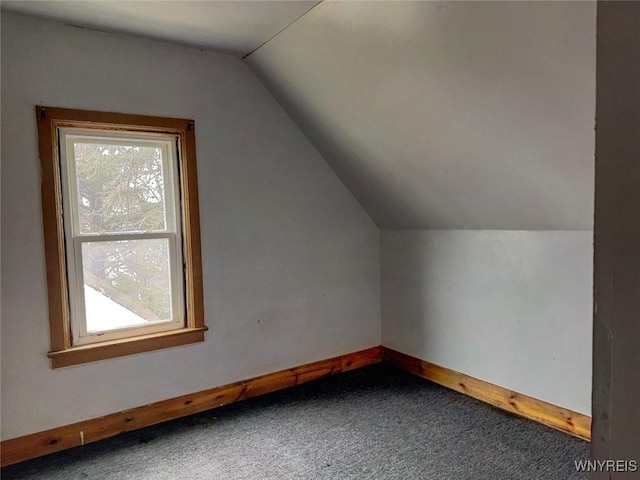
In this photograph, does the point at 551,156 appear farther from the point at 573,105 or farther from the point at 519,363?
the point at 519,363

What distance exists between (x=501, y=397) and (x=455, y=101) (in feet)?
6.15

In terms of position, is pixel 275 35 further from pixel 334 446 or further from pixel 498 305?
pixel 334 446

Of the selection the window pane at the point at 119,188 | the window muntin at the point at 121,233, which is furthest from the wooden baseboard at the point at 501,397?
the window pane at the point at 119,188

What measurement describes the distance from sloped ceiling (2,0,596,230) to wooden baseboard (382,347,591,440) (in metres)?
1.04

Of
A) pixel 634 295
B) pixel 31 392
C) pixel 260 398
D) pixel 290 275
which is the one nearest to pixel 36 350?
pixel 31 392

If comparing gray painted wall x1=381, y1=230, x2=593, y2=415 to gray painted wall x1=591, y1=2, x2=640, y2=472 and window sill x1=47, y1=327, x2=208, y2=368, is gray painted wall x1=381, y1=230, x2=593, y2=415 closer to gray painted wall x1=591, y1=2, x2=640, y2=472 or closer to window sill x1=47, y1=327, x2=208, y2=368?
window sill x1=47, y1=327, x2=208, y2=368

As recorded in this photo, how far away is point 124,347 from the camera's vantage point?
2680 millimetres

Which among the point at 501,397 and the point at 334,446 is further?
the point at 501,397

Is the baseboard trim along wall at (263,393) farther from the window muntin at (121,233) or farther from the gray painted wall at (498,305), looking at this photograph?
the window muntin at (121,233)

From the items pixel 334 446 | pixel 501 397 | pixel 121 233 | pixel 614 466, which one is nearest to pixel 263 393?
pixel 334 446

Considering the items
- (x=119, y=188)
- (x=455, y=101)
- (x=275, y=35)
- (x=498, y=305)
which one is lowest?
(x=498, y=305)

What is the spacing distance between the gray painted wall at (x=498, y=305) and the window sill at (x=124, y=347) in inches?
62.3

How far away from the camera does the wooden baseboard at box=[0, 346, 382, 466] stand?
95.5 inches

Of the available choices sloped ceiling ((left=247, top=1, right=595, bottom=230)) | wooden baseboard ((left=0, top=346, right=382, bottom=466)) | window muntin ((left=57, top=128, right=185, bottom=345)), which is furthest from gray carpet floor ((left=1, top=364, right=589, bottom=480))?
sloped ceiling ((left=247, top=1, right=595, bottom=230))
